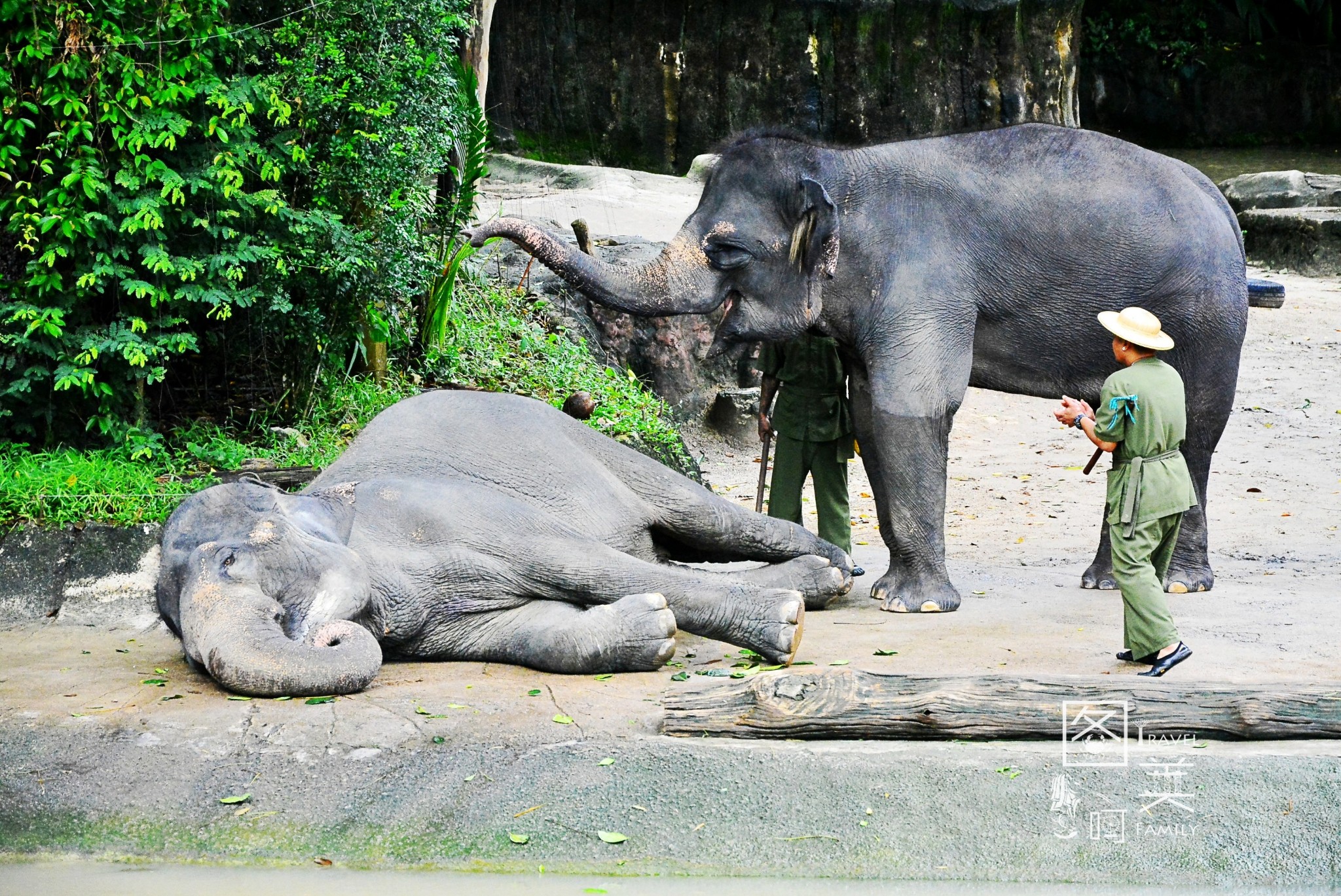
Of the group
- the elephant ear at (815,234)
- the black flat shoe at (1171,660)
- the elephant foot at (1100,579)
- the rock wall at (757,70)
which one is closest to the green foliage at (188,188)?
the elephant ear at (815,234)

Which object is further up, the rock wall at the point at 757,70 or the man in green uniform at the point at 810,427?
the rock wall at the point at 757,70

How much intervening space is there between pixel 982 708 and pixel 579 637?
1393 millimetres

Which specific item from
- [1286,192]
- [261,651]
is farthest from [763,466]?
[1286,192]

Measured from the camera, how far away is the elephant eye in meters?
6.12

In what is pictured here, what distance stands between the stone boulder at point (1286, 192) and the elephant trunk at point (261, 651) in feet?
48.9

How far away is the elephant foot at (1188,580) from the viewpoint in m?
6.38

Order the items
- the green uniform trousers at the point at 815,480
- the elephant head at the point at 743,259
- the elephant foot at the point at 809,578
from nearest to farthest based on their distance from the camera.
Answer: the elephant foot at the point at 809,578 < the elephant head at the point at 743,259 < the green uniform trousers at the point at 815,480

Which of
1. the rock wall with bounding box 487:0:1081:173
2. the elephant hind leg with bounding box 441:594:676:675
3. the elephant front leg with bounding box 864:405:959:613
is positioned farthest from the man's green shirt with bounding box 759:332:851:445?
the rock wall with bounding box 487:0:1081:173

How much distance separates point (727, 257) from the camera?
6133 mm

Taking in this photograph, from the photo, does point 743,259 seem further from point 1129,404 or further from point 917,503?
point 1129,404

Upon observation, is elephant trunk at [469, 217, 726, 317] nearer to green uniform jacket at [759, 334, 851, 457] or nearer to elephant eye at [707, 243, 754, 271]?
elephant eye at [707, 243, 754, 271]

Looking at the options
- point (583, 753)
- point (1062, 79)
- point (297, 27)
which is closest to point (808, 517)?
point (297, 27)

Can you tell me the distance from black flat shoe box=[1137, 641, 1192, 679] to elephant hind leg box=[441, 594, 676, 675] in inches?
60.5

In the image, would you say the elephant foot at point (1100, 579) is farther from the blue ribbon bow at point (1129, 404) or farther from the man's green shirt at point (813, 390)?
the blue ribbon bow at point (1129, 404)
